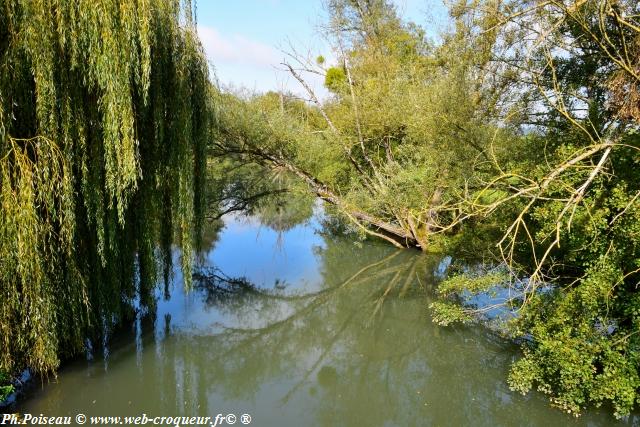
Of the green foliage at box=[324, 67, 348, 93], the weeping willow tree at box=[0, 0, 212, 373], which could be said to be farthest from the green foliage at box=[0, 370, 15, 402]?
the green foliage at box=[324, 67, 348, 93]

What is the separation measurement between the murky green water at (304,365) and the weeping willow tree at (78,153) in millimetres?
873

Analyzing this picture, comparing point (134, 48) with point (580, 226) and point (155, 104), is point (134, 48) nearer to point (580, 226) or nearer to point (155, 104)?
point (155, 104)

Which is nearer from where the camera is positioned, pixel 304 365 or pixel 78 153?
pixel 78 153

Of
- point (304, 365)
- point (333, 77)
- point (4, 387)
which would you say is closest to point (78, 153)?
point (4, 387)

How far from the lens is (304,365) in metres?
7.33

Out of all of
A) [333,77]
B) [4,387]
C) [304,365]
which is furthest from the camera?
[333,77]

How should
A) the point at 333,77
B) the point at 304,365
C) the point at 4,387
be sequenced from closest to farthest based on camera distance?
the point at 4,387 < the point at 304,365 < the point at 333,77

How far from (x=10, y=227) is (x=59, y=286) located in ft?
3.35

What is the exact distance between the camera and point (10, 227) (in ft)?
15.4

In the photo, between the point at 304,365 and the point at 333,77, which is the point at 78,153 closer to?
the point at 304,365

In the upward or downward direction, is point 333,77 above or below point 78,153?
above

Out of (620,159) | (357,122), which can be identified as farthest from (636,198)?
(357,122)

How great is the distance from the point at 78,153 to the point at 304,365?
452cm

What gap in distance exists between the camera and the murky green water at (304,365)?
5875 mm
